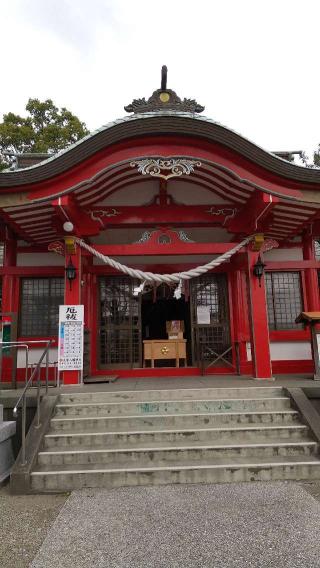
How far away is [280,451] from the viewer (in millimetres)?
4656

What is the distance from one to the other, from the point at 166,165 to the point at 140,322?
4.11 metres

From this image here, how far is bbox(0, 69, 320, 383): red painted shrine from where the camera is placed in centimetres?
642

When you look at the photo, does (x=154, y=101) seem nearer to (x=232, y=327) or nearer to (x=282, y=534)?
(x=232, y=327)

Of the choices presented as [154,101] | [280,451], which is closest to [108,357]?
[280,451]

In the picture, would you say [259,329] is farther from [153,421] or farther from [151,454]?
[151,454]

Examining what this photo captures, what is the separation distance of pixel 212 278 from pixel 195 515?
6.37 metres

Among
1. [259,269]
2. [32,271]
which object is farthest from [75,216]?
[259,269]

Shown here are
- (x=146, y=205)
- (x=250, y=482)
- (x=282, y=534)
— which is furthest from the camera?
(x=146, y=205)

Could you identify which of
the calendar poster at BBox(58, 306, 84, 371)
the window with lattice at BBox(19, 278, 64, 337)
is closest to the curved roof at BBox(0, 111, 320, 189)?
the calendar poster at BBox(58, 306, 84, 371)

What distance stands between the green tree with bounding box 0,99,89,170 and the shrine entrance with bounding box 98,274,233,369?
42.4ft

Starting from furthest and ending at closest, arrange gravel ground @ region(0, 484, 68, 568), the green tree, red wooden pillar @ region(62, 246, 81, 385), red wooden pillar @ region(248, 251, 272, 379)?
the green tree
red wooden pillar @ region(62, 246, 81, 385)
red wooden pillar @ region(248, 251, 272, 379)
gravel ground @ region(0, 484, 68, 568)

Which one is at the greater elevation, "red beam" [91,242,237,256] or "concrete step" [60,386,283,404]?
"red beam" [91,242,237,256]

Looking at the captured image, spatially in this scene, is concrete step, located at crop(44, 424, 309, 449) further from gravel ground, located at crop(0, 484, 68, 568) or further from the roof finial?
the roof finial

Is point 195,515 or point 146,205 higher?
point 146,205
